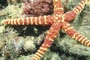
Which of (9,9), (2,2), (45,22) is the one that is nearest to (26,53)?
(45,22)

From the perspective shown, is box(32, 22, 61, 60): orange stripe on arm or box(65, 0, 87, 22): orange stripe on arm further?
box(65, 0, 87, 22): orange stripe on arm

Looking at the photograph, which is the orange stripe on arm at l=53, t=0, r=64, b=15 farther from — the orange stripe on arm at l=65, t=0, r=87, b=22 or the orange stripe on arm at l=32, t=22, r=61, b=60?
the orange stripe on arm at l=32, t=22, r=61, b=60

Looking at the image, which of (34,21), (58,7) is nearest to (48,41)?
(34,21)

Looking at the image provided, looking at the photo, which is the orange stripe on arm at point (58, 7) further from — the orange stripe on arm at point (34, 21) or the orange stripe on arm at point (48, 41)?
the orange stripe on arm at point (48, 41)

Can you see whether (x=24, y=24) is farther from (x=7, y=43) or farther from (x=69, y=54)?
(x=69, y=54)

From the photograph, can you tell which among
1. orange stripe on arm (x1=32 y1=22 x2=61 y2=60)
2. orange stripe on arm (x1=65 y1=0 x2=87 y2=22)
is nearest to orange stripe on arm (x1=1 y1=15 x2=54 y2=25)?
A: orange stripe on arm (x1=32 y1=22 x2=61 y2=60)

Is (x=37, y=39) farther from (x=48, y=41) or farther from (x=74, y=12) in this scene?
(x=74, y=12)

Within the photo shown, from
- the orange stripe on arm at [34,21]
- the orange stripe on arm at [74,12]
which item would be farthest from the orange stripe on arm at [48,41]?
the orange stripe on arm at [74,12]

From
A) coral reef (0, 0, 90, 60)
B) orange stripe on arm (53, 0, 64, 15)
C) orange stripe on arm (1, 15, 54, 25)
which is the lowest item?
coral reef (0, 0, 90, 60)
